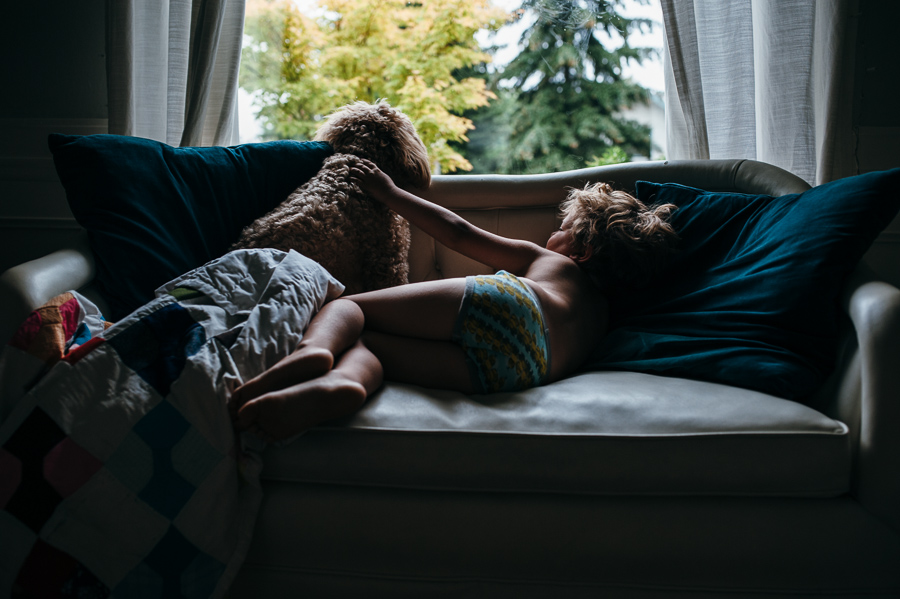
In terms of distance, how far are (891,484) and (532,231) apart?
99 centimetres

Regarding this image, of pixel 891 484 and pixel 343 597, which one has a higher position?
pixel 891 484

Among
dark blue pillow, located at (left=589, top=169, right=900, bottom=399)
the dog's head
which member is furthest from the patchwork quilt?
dark blue pillow, located at (left=589, top=169, right=900, bottom=399)

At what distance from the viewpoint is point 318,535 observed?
0.91 meters

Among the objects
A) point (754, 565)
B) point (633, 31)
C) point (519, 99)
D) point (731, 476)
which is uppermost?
point (633, 31)

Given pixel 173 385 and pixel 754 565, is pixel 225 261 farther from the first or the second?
pixel 754 565

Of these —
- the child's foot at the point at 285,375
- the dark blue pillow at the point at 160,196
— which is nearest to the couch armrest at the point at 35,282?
the dark blue pillow at the point at 160,196

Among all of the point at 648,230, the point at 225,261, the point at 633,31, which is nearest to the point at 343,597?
the point at 225,261

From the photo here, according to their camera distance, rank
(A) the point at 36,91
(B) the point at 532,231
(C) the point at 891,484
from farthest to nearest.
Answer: (A) the point at 36,91, (B) the point at 532,231, (C) the point at 891,484

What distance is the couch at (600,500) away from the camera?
88 cm

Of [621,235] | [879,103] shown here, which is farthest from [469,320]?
[879,103]

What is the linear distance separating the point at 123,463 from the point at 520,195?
119cm

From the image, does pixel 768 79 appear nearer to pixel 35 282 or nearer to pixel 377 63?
pixel 35 282

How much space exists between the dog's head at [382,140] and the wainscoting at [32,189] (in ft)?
4.07

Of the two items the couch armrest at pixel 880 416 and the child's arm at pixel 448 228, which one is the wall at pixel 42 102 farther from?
the couch armrest at pixel 880 416
